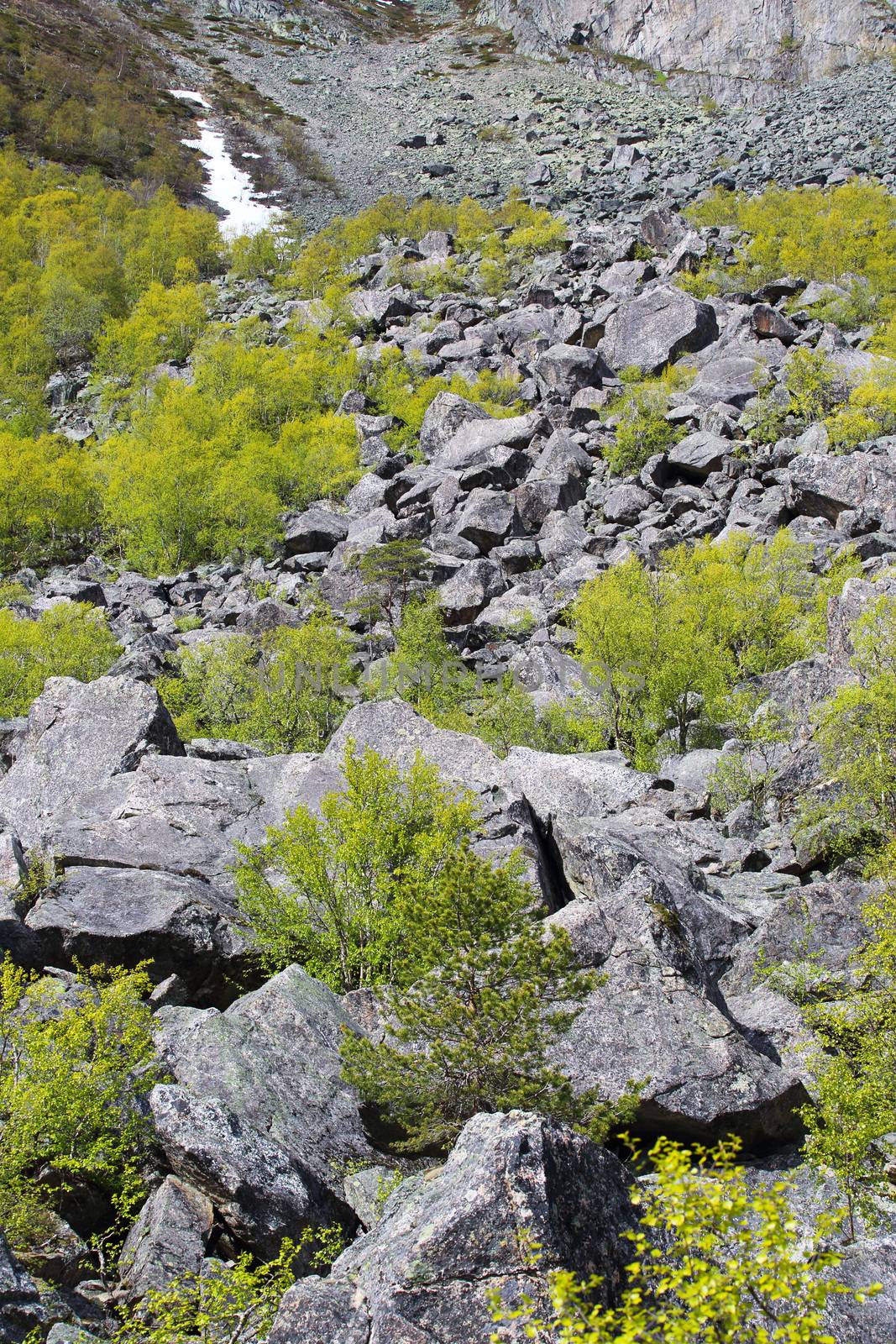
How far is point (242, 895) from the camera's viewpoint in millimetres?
20734

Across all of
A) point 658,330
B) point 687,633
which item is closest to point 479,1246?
point 687,633

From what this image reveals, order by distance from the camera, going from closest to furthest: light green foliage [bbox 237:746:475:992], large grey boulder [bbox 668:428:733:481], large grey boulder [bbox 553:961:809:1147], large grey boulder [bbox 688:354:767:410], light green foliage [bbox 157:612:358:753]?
1. large grey boulder [bbox 553:961:809:1147]
2. light green foliage [bbox 237:746:475:992]
3. light green foliage [bbox 157:612:358:753]
4. large grey boulder [bbox 668:428:733:481]
5. large grey boulder [bbox 688:354:767:410]

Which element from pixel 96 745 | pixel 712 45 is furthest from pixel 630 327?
pixel 712 45

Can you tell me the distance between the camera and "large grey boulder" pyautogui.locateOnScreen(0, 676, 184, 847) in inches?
1028


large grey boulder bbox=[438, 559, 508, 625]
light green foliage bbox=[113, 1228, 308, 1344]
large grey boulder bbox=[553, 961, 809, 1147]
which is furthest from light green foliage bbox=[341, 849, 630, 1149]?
large grey boulder bbox=[438, 559, 508, 625]

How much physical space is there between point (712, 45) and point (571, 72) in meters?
22.8

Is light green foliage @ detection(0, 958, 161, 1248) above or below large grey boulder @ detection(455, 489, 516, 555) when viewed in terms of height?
above

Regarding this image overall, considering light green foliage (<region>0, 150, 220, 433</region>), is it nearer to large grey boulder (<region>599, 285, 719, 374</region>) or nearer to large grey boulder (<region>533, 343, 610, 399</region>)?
large grey boulder (<region>533, 343, 610, 399</region>)

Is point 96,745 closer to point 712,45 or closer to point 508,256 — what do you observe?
point 508,256

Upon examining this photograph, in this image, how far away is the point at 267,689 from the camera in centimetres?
4022

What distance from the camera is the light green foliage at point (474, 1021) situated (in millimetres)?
11969

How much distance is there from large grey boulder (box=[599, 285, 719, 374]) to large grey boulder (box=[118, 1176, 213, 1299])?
68.9 m

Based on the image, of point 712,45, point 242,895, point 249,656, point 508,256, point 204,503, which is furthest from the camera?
point 712,45

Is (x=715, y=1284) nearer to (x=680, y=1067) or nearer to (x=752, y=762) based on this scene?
(x=680, y=1067)
